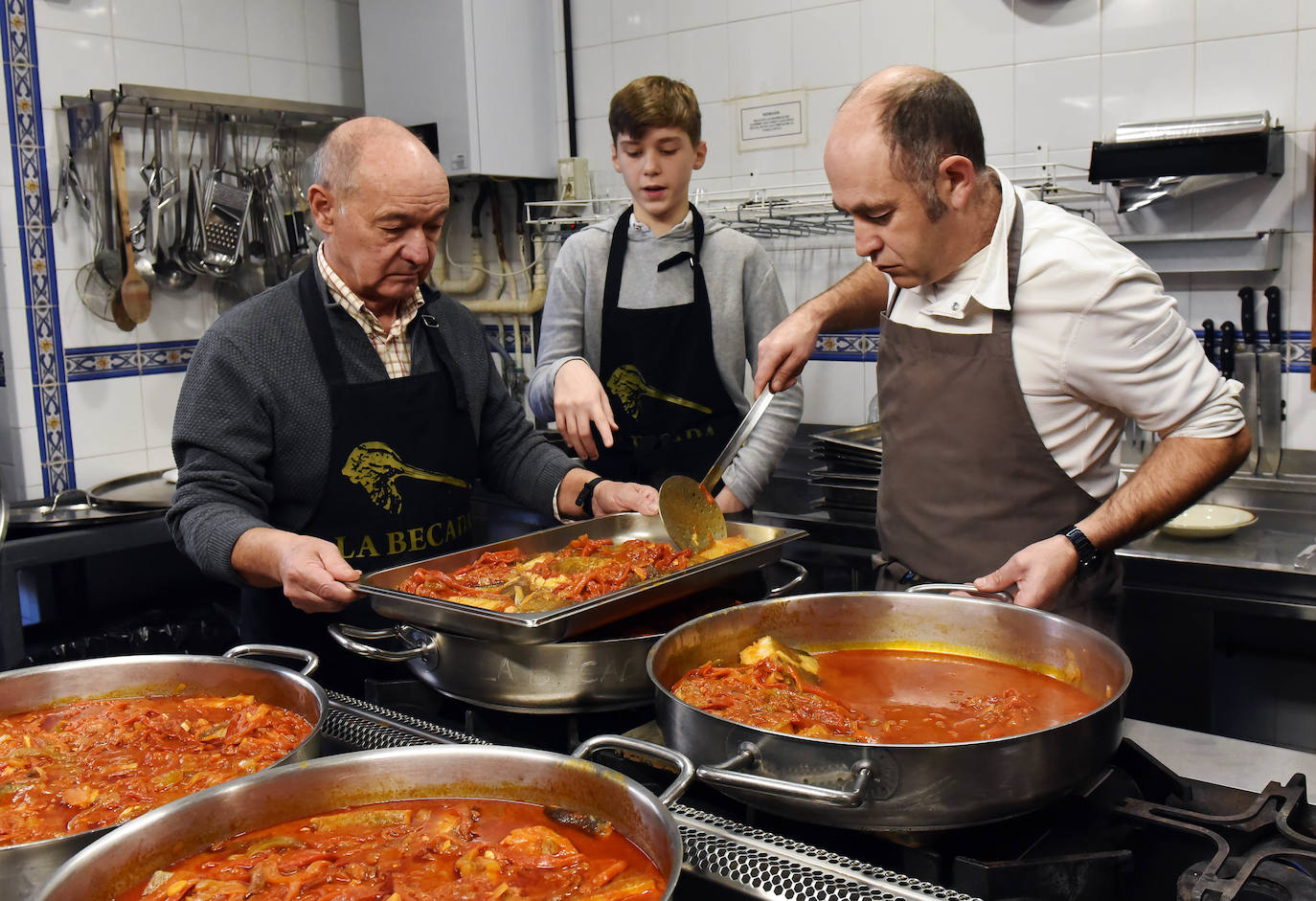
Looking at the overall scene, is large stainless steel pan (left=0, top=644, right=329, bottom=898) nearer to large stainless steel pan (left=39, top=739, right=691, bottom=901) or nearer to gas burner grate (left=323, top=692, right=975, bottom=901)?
large stainless steel pan (left=39, top=739, right=691, bottom=901)

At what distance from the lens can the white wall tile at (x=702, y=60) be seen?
4.46 metres

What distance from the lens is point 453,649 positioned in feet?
5.41

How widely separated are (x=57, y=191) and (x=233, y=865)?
3.74m

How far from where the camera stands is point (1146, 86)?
352cm

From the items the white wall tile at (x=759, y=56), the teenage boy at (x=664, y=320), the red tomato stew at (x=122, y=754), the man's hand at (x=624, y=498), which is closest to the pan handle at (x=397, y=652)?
the red tomato stew at (x=122, y=754)

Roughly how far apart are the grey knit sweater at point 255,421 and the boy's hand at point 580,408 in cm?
31

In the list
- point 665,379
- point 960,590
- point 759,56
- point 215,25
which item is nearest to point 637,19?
point 759,56

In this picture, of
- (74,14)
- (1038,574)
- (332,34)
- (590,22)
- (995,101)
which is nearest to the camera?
(1038,574)

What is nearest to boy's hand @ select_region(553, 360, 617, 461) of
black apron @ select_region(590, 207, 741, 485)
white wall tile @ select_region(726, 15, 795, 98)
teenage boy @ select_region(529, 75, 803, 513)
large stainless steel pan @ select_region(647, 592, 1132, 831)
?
teenage boy @ select_region(529, 75, 803, 513)

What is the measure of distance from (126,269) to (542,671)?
3.39 m

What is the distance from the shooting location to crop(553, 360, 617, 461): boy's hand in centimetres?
253

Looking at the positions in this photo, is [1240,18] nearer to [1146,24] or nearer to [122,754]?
[1146,24]

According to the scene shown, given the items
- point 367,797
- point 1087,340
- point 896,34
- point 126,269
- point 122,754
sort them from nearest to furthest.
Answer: point 367,797
point 122,754
point 1087,340
point 896,34
point 126,269

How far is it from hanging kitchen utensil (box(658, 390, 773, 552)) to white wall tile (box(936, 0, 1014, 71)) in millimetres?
2167
